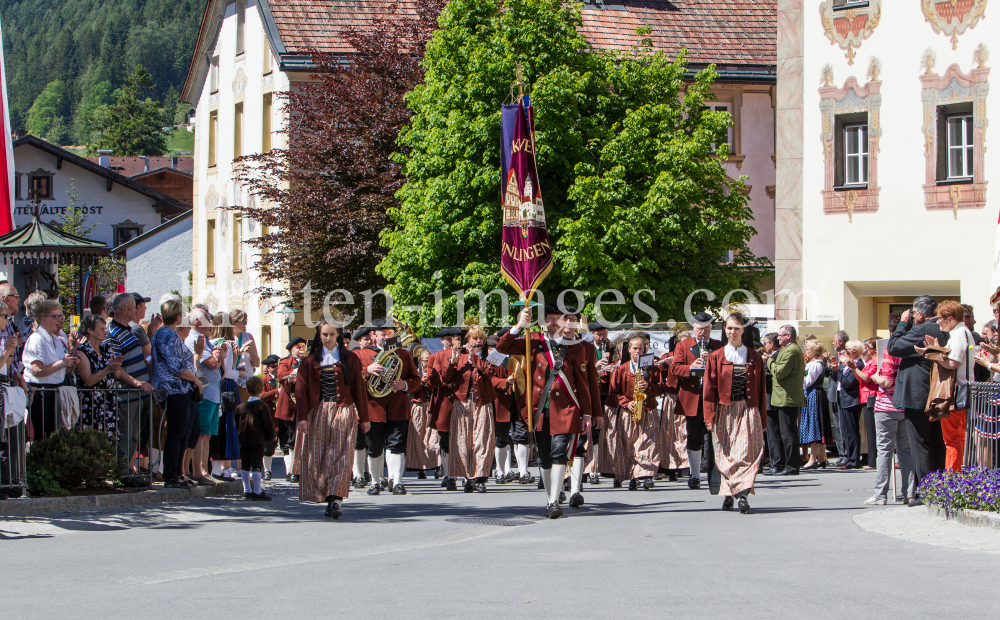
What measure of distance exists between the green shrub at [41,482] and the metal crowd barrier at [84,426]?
153 millimetres

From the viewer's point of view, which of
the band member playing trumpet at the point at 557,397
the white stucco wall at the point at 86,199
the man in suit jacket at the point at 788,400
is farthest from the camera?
the white stucco wall at the point at 86,199

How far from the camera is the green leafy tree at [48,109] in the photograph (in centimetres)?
16450

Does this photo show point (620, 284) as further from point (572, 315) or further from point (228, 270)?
point (228, 270)

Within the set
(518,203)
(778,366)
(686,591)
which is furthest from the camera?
(778,366)

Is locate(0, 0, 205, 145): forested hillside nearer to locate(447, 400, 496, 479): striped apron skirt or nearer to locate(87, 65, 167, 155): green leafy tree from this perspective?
locate(87, 65, 167, 155): green leafy tree

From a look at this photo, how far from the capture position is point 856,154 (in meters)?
25.7

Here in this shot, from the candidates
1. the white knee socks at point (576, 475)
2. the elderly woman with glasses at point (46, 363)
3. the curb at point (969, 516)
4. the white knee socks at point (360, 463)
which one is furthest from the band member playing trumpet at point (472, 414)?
the curb at point (969, 516)

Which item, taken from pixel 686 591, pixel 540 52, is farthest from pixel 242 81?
pixel 686 591

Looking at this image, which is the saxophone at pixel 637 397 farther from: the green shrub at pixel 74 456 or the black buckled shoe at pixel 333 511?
the green shrub at pixel 74 456

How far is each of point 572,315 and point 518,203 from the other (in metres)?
3.05

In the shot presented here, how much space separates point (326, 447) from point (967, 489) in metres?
5.53

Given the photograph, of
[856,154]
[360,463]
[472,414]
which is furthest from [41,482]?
[856,154]

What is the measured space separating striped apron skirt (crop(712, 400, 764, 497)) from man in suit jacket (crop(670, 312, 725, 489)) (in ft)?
7.60

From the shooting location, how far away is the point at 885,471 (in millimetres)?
13188
